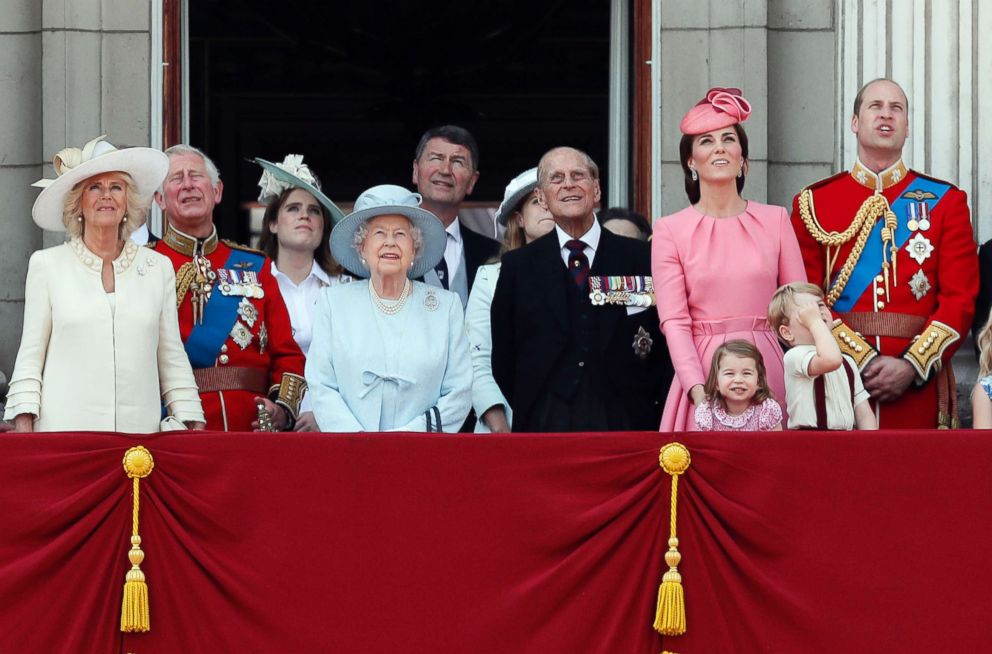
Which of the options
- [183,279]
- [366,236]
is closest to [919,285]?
[366,236]

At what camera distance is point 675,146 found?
9078 millimetres

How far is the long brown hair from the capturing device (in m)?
8.38

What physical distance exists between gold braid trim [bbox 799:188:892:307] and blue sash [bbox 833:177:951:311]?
0.7 inches

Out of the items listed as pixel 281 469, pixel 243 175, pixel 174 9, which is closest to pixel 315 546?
pixel 281 469

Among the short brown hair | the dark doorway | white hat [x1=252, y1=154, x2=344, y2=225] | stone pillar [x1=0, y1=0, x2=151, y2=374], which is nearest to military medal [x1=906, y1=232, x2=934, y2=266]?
the short brown hair

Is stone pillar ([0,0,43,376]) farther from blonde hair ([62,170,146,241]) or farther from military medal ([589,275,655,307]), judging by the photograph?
military medal ([589,275,655,307])

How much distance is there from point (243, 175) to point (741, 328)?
8.53 meters

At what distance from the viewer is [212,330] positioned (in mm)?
7664

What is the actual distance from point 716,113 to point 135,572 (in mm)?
2543

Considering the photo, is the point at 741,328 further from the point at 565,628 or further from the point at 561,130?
the point at 561,130

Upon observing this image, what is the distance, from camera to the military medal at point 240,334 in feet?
25.2

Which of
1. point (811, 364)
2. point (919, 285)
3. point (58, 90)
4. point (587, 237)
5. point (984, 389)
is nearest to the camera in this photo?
point (811, 364)

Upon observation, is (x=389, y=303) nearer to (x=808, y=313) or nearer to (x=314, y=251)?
(x=314, y=251)

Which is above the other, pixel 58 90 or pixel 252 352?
pixel 58 90
